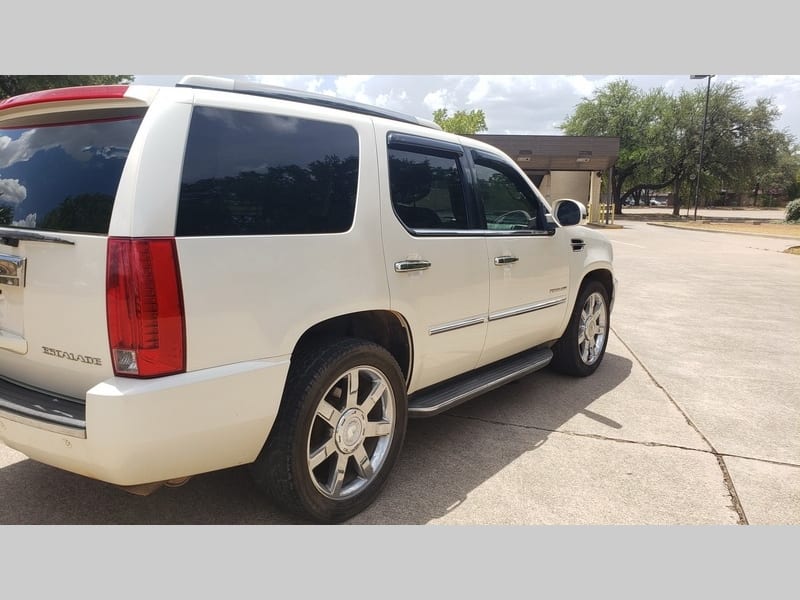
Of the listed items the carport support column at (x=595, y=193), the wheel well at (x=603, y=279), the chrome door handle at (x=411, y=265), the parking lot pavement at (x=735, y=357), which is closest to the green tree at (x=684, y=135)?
the carport support column at (x=595, y=193)

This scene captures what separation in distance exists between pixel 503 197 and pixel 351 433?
6.97 ft

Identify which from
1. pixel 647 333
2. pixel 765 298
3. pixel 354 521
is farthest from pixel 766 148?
pixel 354 521

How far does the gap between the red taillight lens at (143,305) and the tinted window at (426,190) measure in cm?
134

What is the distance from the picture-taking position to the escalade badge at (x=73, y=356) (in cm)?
219

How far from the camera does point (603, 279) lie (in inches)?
212

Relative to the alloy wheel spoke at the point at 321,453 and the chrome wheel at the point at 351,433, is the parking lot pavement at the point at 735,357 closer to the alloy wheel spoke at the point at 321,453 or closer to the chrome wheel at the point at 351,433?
the chrome wheel at the point at 351,433

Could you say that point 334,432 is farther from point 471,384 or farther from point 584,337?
point 584,337

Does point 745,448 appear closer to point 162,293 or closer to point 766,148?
point 162,293

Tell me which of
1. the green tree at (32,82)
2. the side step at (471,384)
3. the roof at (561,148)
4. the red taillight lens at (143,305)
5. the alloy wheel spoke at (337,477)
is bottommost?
the alloy wheel spoke at (337,477)

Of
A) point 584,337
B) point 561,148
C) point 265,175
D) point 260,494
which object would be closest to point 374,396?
point 260,494

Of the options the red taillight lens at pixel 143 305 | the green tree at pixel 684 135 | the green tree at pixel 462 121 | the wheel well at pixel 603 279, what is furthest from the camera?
the green tree at pixel 462 121

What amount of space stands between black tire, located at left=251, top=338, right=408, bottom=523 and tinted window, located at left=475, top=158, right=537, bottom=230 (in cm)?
144

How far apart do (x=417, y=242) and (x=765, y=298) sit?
8.80 meters

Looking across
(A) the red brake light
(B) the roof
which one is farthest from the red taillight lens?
(B) the roof
